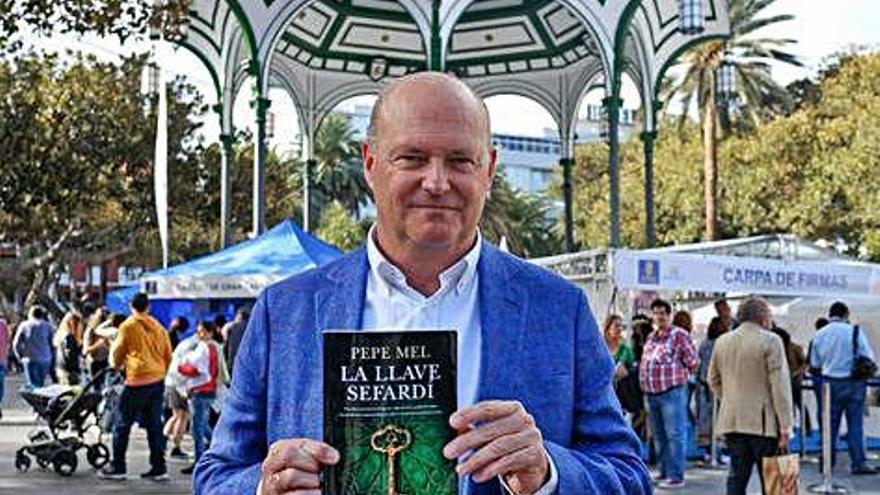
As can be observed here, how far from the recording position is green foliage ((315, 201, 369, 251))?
52.4m

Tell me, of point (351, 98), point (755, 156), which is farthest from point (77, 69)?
point (755, 156)

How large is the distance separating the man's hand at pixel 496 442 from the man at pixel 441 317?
2.6 inches

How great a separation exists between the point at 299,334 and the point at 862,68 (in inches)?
1470

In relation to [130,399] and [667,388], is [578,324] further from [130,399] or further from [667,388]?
[130,399]

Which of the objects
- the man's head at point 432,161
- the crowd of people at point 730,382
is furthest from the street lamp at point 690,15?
the man's head at point 432,161

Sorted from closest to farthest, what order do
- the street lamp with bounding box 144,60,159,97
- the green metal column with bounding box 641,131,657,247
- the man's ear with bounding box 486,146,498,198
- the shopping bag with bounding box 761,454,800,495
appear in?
the man's ear with bounding box 486,146,498,198 < the shopping bag with bounding box 761,454,800,495 < the green metal column with bounding box 641,131,657,247 < the street lamp with bounding box 144,60,159,97

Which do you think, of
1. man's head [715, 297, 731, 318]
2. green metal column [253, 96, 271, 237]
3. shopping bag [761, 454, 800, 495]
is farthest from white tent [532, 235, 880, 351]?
green metal column [253, 96, 271, 237]

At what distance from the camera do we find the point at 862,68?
36.9 metres

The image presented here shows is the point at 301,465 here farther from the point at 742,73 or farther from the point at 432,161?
the point at 742,73

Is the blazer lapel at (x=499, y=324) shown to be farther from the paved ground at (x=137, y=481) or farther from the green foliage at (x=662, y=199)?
the green foliage at (x=662, y=199)

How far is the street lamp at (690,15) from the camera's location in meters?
19.3

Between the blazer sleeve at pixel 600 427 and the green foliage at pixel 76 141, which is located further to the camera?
the green foliage at pixel 76 141

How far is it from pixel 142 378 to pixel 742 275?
6.80 metres

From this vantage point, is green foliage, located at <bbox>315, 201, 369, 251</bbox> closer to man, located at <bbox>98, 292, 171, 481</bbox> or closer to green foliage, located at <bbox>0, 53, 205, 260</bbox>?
green foliage, located at <bbox>0, 53, 205, 260</bbox>
